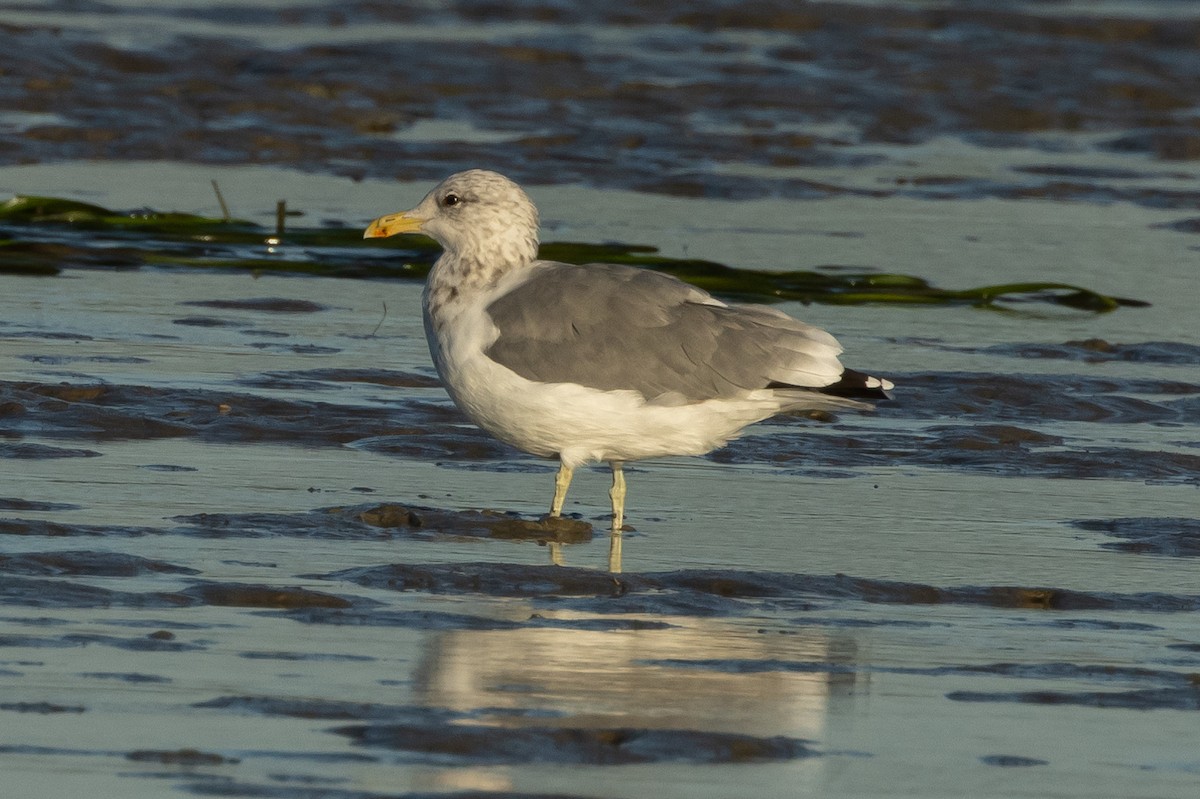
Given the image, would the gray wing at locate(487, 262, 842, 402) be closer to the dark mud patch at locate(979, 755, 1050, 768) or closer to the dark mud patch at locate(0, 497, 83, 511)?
the dark mud patch at locate(0, 497, 83, 511)

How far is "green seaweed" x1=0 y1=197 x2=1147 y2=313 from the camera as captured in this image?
1184cm

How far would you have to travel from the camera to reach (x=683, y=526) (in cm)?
728

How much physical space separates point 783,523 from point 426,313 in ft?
4.57

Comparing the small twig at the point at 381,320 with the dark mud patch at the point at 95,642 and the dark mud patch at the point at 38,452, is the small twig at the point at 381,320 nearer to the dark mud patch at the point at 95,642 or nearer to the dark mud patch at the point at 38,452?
the dark mud patch at the point at 38,452

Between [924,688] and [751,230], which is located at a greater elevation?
[751,230]

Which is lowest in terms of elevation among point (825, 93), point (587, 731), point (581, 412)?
point (587, 731)

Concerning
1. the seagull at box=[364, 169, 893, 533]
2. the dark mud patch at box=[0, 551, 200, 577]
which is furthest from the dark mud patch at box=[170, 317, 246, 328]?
the dark mud patch at box=[0, 551, 200, 577]

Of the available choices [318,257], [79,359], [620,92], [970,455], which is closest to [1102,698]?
[970,455]

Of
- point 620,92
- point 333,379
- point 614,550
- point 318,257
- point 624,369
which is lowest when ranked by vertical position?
point 614,550

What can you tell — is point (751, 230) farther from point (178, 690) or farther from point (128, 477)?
point (178, 690)

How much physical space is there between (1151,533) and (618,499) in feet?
5.60

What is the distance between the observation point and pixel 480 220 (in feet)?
25.2

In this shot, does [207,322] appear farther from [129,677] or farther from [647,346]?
[129,677]

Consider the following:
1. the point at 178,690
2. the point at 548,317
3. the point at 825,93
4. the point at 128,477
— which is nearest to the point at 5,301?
the point at 128,477
